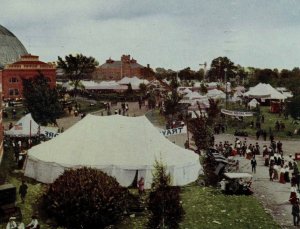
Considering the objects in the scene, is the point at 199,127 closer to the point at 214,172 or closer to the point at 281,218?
the point at 214,172

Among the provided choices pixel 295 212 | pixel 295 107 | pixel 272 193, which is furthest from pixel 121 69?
pixel 295 212

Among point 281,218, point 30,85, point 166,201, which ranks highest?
point 30,85

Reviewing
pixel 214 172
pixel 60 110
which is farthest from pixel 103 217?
pixel 60 110

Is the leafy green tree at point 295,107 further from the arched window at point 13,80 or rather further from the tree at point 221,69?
the tree at point 221,69

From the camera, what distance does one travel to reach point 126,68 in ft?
486

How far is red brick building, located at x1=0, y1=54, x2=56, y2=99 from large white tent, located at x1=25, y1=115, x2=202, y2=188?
4789 cm

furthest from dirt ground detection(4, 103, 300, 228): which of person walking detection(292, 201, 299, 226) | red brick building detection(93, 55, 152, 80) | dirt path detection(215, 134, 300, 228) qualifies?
red brick building detection(93, 55, 152, 80)

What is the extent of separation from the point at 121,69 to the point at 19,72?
3110 inches

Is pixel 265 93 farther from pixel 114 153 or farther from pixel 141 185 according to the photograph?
pixel 141 185

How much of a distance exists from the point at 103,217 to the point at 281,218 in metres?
7.79

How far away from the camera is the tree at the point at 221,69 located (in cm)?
14518

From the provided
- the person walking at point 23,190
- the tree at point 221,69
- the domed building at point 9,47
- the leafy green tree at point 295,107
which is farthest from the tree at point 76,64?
the tree at point 221,69

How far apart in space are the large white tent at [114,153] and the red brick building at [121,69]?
11238cm

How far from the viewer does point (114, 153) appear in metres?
24.2
